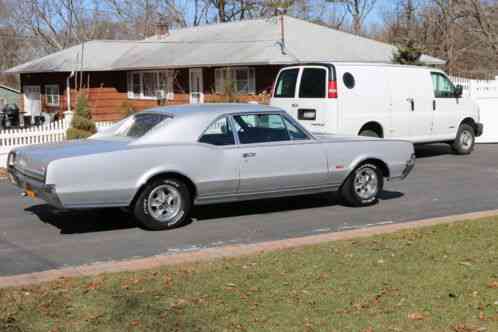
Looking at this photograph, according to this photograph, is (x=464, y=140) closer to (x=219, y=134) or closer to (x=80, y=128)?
(x=80, y=128)

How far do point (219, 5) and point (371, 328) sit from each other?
145 feet

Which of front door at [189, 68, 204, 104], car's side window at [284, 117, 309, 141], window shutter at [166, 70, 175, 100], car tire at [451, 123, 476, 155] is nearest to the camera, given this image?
car's side window at [284, 117, 309, 141]

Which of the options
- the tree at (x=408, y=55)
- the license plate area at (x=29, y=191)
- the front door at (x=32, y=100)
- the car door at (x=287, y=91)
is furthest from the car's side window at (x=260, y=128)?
the front door at (x=32, y=100)

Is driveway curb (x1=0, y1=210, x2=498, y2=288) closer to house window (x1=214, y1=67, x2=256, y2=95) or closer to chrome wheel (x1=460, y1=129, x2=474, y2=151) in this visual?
chrome wheel (x1=460, y1=129, x2=474, y2=151)

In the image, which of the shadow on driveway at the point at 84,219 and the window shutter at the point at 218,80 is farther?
the window shutter at the point at 218,80

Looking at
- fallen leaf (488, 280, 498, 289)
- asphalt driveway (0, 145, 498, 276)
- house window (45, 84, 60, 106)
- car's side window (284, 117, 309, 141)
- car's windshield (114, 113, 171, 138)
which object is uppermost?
house window (45, 84, 60, 106)

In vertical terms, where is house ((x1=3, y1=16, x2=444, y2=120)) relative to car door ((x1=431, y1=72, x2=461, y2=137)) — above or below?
above

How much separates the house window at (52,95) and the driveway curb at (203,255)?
28.9 m

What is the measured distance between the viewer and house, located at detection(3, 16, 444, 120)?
26250mm

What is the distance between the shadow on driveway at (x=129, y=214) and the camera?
9055 mm

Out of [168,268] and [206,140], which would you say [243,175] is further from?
[168,268]

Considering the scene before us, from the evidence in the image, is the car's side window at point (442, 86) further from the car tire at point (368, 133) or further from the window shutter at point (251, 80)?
the window shutter at point (251, 80)

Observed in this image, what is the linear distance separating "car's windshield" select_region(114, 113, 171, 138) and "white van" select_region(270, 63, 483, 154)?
5579 millimetres

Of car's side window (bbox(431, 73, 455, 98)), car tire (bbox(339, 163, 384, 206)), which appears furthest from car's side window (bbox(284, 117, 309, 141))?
car's side window (bbox(431, 73, 455, 98))
